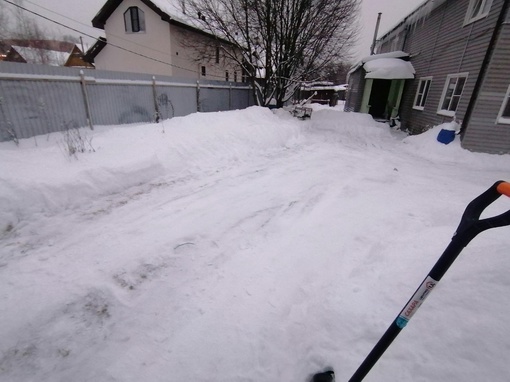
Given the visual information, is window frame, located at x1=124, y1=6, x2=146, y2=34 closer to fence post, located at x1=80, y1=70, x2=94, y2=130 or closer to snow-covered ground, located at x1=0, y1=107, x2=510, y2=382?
fence post, located at x1=80, y1=70, x2=94, y2=130

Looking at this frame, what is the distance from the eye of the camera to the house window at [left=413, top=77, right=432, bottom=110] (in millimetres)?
13023

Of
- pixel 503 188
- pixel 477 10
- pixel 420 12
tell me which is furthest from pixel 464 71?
pixel 503 188

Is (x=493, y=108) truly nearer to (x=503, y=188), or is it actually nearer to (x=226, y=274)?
(x=503, y=188)

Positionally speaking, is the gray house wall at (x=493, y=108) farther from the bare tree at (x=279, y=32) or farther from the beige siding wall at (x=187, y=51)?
the beige siding wall at (x=187, y=51)

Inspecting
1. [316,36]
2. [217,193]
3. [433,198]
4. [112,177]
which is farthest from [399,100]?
[112,177]

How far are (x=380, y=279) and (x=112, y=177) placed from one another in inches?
177

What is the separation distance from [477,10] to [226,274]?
13555 mm

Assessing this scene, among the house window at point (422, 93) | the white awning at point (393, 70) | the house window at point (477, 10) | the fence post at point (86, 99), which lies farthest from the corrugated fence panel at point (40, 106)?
the house window at point (422, 93)

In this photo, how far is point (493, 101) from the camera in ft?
27.7

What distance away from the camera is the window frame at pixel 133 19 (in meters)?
19.0

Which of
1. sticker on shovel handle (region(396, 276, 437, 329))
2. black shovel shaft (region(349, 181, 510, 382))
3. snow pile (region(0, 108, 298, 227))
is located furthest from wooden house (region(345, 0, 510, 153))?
sticker on shovel handle (region(396, 276, 437, 329))

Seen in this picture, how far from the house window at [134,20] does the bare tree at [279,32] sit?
7.02m

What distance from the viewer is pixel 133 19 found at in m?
19.3

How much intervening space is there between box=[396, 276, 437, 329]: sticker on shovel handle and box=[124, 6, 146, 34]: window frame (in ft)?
77.7
